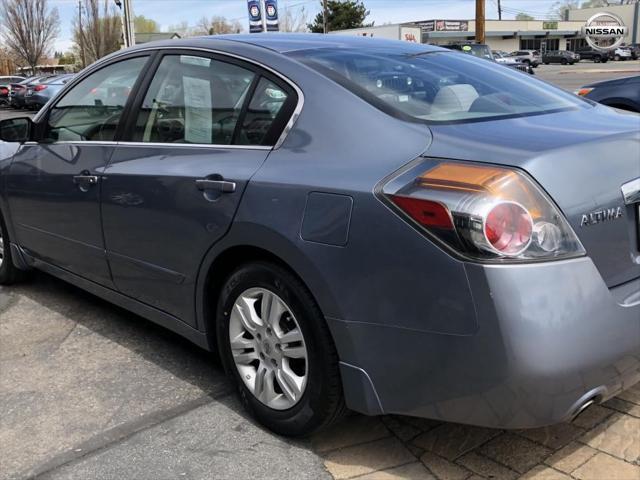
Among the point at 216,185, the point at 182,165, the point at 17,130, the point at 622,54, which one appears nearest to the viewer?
the point at 216,185

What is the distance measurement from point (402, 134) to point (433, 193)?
32 cm

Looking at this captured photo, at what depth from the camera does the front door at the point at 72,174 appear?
11.6 ft

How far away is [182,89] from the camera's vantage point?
3240 mm

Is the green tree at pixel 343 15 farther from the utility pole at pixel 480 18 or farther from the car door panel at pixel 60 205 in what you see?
the car door panel at pixel 60 205

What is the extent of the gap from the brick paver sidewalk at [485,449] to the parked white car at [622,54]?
72.7 metres

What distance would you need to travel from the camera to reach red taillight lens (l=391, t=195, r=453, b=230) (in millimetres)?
2059

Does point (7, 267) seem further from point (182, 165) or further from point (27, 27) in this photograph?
point (27, 27)

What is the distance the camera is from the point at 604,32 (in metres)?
70.5

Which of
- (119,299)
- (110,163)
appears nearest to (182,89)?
(110,163)

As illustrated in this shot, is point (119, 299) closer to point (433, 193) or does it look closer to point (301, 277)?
point (301, 277)

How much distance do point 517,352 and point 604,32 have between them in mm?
78182

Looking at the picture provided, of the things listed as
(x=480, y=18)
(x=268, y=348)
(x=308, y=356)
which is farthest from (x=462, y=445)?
(x=480, y=18)

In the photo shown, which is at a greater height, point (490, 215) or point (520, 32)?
point (520, 32)

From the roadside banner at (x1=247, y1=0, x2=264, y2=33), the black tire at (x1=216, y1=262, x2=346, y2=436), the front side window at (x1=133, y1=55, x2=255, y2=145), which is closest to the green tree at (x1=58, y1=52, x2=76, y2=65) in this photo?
the roadside banner at (x1=247, y1=0, x2=264, y2=33)
